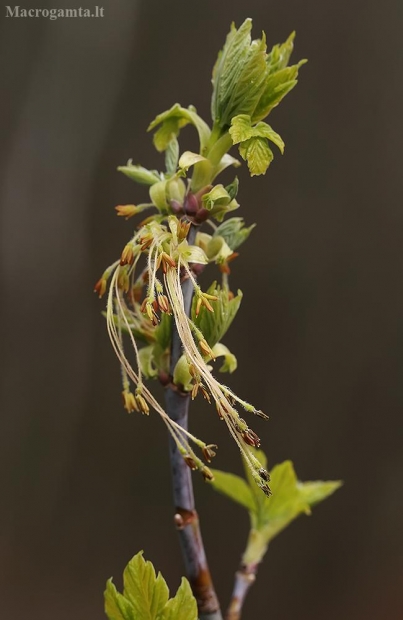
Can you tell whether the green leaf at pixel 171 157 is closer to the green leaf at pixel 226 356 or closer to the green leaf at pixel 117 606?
the green leaf at pixel 226 356

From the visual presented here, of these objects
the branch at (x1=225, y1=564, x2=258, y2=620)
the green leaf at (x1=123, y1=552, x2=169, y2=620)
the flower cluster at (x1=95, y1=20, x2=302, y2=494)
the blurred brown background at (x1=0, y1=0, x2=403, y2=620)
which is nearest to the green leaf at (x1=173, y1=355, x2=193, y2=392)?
the flower cluster at (x1=95, y1=20, x2=302, y2=494)

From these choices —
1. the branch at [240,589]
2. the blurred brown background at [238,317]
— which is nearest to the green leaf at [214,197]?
the branch at [240,589]

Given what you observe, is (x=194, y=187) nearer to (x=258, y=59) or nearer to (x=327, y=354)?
(x=258, y=59)

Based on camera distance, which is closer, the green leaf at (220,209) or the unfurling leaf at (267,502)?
the green leaf at (220,209)

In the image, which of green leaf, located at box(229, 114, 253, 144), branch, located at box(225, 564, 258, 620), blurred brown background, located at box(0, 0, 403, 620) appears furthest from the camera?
blurred brown background, located at box(0, 0, 403, 620)

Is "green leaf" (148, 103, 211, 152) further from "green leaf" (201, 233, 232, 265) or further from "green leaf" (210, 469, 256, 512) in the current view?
"green leaf" (210, 469, 256, 512)
